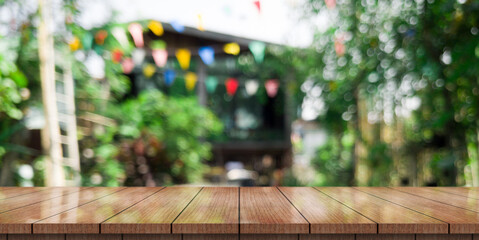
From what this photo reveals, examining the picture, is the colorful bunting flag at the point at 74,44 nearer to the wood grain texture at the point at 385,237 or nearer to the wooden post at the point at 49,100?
the wooden post at the point at 49,100

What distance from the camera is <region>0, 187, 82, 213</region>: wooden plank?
1291 mm

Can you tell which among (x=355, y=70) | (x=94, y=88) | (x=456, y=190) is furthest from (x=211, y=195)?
(x=355, y=70)

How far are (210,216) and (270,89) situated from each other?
6.13 meters

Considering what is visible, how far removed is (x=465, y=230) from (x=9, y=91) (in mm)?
3891

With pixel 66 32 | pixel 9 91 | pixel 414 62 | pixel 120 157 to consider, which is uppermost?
pixel 66 32

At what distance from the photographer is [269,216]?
3.59ft

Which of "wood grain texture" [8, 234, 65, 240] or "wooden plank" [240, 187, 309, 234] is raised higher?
"wooden plank" [240, 187, 309, 234]

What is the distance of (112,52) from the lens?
493cm

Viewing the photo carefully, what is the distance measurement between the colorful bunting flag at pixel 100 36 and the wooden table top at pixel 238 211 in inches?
134

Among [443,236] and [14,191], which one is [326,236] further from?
[14,191]

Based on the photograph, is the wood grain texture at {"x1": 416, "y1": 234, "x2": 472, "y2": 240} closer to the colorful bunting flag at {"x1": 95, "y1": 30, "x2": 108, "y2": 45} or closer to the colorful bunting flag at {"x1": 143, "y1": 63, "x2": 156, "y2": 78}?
the colorful bunting flag at {"x1": 95, "y1": 30, "x2": 108, "y2": 45}

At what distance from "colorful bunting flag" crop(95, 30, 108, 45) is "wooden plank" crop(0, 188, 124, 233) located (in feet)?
11.5

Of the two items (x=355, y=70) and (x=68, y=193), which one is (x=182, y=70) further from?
(x=68, y=193)

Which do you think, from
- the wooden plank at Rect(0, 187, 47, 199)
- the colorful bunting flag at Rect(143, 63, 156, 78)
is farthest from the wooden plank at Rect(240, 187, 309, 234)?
the colorful bunting flag at Rect(143, 63, 156, 78)
